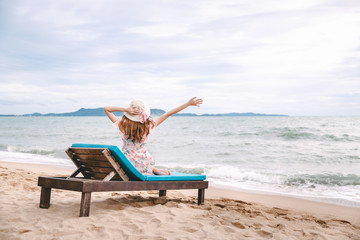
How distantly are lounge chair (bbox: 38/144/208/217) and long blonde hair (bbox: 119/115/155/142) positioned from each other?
1.69 feet

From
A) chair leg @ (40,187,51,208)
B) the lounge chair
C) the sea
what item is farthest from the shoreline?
chair leg @ (40,187,51,208)

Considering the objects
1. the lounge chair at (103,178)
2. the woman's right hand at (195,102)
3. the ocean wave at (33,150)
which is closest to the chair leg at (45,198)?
the lounge chair at (103,178)

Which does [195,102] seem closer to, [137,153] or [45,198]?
[137,153]

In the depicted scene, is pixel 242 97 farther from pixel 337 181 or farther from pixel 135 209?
pixel 135 209

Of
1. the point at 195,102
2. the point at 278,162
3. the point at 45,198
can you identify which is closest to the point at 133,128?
the point at 195,102

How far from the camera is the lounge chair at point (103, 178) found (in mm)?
4363

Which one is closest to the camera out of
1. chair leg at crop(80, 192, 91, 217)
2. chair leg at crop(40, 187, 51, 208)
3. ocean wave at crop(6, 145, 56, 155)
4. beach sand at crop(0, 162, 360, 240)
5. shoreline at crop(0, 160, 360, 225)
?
beach sand at crop(0, 162, 360, 240)

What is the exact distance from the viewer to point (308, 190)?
28.2 ft

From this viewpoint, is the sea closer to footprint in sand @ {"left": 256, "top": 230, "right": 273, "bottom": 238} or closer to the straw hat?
footprint in sand @ {"left": 256, "top": 230, "right": 273, "bottom": 238}

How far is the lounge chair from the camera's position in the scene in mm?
4363

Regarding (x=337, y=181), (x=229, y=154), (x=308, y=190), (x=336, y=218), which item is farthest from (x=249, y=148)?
(x=336, y=218)

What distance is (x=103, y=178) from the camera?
4961 mm

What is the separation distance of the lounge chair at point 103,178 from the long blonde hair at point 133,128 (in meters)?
0.52

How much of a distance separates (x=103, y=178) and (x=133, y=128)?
830 mm
